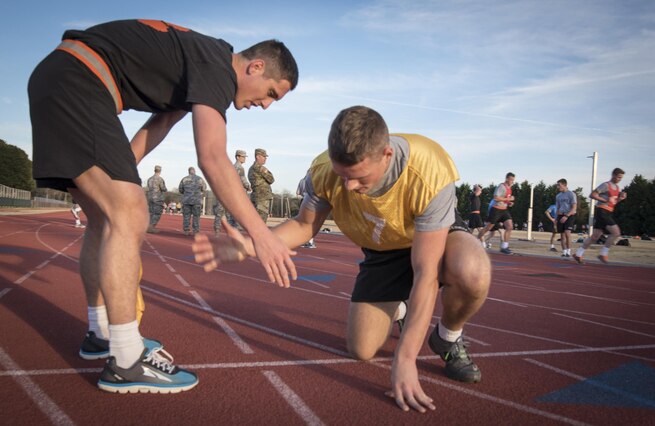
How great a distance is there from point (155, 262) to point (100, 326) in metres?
4.63

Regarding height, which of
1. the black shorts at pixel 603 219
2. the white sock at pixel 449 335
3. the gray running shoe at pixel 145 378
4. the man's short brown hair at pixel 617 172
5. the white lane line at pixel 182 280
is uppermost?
the man's short brown hair at pixel 617 172

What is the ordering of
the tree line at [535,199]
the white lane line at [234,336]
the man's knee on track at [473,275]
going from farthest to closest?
the tree line at [535,199], the white lane line at [234,336], the man's knee on track at [473,275]

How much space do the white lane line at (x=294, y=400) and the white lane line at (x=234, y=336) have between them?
411mm

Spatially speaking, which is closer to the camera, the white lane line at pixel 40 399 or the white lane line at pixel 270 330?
the white lane line at pixel 40 399

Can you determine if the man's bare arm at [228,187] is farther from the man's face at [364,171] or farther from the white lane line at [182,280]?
the white lane line at [182,280]

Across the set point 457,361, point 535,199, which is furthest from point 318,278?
point 535,199

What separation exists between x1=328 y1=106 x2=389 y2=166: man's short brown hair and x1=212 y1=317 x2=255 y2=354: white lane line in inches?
55.4

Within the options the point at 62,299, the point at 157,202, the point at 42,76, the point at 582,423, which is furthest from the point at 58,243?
the point at 582,423

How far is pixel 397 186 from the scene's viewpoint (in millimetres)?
2283

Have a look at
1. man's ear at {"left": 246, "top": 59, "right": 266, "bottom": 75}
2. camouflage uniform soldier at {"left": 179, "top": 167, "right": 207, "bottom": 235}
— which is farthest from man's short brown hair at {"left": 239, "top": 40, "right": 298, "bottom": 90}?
camouflage uniform soldier at {"left": 179, "top": 167, "right": 207, "bottom": 235}

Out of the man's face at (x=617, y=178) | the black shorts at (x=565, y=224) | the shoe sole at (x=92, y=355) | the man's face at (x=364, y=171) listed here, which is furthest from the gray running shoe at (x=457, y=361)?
the black shorts at (x=565, y=224)

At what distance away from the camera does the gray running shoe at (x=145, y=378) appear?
6.77 feet

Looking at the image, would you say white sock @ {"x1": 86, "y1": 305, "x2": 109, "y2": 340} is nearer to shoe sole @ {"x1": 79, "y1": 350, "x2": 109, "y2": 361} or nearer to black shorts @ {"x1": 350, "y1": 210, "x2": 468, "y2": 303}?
shoe sole @ {"x1": 79, "y1": 350, "x2": 109, "y2": 361}

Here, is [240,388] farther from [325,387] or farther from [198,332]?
[198,332]
